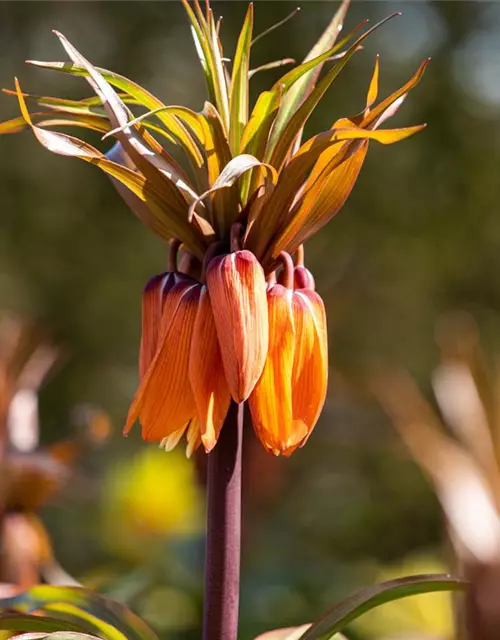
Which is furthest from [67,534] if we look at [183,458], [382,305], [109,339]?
[382,305]

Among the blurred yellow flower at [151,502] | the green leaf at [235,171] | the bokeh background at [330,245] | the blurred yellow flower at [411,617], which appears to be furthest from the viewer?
the bokeh background at [330,245]

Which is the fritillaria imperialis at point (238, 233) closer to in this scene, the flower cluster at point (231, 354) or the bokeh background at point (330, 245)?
the flower cluster at point (231, 354)

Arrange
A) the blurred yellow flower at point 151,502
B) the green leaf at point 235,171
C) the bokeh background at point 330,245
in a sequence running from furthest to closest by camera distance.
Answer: the bokeh background at point 330,245 → the blurred yellow flower at point 151,502 → the green leaf at point 235,171

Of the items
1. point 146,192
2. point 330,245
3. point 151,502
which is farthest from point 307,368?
point 330,245

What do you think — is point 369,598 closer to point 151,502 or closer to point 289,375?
point 289,375

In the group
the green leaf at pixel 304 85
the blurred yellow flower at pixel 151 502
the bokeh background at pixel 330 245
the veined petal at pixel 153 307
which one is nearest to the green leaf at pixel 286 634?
the veined petal at pixel 153 307

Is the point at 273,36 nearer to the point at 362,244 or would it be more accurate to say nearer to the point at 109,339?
the point at 362,244
